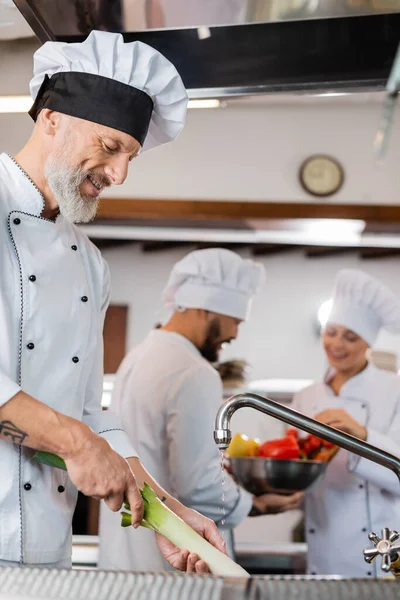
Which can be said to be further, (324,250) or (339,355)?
(324,250)

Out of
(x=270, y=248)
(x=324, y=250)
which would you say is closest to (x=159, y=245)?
(x=270, y=248)

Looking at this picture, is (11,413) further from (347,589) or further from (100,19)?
(100,19)

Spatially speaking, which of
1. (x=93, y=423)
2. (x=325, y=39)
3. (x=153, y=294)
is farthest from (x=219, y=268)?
(x=153, y=294)

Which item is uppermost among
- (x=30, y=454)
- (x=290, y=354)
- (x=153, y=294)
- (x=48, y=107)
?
(x=153, y=294)

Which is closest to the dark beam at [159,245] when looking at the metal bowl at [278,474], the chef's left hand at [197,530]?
the metal bowl at [278,474]

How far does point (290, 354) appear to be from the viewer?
6652 mm

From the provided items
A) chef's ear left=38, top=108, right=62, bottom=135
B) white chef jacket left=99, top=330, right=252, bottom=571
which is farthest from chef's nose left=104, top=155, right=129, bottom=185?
white chef jacket left=99, top=330, right=252, bottom=571

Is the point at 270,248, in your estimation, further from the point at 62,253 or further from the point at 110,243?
the point at 62,253

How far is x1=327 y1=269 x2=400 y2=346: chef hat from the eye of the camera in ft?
11.5

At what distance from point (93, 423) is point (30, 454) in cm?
24

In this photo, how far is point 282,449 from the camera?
2908 mm

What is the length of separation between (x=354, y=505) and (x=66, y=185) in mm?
2161

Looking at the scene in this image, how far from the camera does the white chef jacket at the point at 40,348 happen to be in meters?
1.37

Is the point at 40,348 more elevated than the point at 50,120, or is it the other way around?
the point at 50,120
